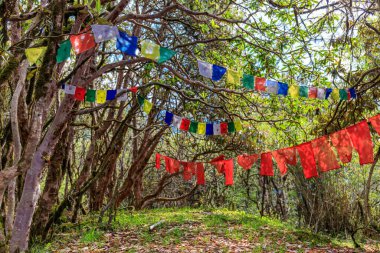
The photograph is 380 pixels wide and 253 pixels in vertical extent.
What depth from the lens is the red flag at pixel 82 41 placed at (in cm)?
369

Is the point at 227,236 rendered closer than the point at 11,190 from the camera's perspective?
No

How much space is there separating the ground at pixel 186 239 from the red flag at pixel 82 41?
2.84 meters

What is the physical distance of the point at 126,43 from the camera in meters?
3.80

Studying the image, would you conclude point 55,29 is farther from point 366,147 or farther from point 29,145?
point 366,147

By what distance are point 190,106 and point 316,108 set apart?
220cm

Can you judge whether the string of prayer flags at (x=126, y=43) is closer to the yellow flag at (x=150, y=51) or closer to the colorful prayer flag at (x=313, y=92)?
the yellow flag at (x=150, y=51)

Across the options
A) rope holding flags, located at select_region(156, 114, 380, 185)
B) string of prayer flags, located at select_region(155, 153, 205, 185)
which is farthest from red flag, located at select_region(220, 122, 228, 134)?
string of prayer flags, located at select_region(155, 153, 205, 185)

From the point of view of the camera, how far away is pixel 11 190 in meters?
4.95

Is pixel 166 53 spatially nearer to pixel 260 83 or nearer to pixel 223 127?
pixel 260 83

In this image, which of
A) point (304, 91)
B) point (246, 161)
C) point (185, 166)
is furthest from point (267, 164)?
point (185, 166)

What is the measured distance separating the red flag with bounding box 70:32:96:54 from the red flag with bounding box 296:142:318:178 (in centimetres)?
340

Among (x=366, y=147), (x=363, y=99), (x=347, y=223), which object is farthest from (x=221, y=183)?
(x=366, y=147)

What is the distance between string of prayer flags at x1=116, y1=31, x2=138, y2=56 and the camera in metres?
3.76

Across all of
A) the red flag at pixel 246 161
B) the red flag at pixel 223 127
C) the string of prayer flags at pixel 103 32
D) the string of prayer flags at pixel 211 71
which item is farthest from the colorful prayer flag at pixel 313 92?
the string of prayer flags at pixel 103 32
